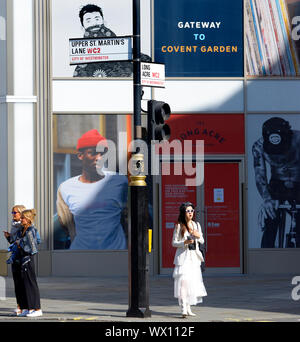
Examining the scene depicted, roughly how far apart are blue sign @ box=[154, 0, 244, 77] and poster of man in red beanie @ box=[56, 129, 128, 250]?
2.74 m

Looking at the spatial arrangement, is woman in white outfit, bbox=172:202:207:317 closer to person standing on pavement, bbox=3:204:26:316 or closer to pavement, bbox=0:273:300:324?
pavement, bbox=0:273:300:324

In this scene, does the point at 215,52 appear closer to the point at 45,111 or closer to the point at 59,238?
the point at 45,111

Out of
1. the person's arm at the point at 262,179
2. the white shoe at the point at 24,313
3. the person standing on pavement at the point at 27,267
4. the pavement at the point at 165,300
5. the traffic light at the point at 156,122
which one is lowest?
the pavement at the point at 165,300

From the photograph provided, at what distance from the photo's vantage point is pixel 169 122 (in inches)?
818

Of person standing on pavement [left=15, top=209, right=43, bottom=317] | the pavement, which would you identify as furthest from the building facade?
person standing on pavement [left=15, top=209, right=43, bottom=317]

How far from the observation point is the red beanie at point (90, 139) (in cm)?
2053

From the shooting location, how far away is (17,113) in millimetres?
20516

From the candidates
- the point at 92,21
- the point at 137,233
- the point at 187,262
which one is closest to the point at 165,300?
the point at 187,262

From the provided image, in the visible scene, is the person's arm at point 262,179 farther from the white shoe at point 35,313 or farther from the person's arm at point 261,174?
the white shoe at point 35,313

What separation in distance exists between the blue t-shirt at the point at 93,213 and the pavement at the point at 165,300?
36.4 inches

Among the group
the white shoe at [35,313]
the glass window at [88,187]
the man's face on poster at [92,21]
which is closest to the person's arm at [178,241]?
the white shoe at [35,313]
